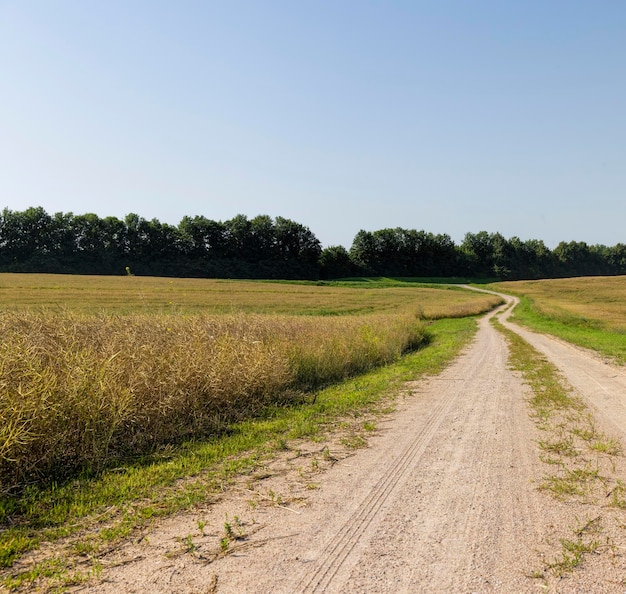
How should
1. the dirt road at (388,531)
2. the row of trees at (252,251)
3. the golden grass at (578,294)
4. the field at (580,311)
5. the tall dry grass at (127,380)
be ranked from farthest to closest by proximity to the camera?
the row of trees at (252,251) < the golden grass at (578,294) < the field at (580,311) < the tall dry grass at (127,380) < the dirt road at (388,531)

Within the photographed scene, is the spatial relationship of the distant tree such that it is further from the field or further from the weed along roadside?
the weed along roadside

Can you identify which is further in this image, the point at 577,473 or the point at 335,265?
the point at 335,265

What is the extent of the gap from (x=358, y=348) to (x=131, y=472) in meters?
11.2

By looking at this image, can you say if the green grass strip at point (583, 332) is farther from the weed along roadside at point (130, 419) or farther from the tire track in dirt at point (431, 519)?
the tire track in dirt at point (431, 519)

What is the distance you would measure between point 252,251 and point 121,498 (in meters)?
119

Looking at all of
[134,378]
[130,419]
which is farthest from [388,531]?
[134,378]

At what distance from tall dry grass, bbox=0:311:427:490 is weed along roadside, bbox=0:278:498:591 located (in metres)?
0.02

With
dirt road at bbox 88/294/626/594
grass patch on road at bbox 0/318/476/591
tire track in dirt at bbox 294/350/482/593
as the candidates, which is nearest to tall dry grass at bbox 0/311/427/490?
grass patch on road at bbox 0/318/476/591

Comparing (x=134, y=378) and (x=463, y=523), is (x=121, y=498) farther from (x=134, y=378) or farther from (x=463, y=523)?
(x=463, y=523)

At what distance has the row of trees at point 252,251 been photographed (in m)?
100

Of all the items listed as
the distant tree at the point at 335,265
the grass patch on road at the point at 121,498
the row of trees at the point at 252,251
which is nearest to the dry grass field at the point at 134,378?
the grass patch on road at the point at 121,498

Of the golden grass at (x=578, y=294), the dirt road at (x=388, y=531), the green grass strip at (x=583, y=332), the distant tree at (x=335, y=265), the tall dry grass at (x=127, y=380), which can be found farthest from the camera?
the distant tree at (x=335, y=265)

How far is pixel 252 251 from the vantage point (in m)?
122

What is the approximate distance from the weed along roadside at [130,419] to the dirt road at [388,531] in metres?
0.58
